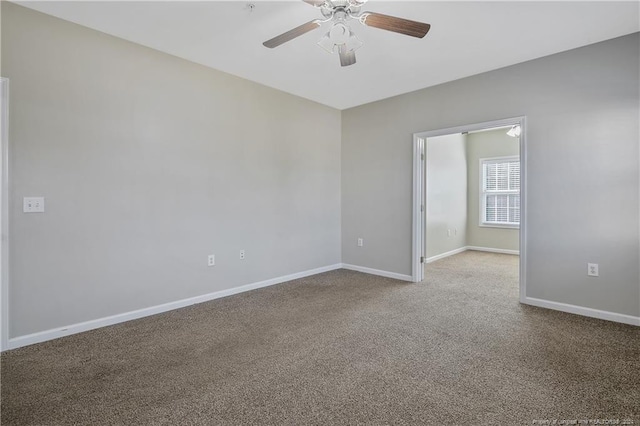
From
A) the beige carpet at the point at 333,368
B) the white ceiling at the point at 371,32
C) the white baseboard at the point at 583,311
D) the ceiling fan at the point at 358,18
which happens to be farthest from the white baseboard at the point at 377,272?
the ceiling fan at the point at 358,18

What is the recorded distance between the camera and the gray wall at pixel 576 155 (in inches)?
113

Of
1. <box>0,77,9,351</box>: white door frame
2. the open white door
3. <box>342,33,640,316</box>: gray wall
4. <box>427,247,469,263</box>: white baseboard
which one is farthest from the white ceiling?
<box>427,247,469,263</box>: white baseboard

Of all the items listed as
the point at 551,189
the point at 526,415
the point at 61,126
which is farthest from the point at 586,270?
the point at 61,126

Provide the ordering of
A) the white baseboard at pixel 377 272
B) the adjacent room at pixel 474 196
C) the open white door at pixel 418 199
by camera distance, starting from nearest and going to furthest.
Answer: the open white door at pixel 418 199
the white baseboard at pixel 377 272
the adjacent room at pixel 474 196

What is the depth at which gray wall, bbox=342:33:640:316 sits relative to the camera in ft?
9.40

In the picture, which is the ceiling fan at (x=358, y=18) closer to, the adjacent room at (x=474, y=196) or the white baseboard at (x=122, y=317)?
the white baseboard at (x=122, y=317)

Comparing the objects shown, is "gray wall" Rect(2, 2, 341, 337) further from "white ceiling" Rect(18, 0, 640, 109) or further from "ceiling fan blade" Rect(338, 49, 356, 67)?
"ceiling fan blade" Rect(338, 49, 356, 67)

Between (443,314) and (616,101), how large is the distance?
2.61 metres

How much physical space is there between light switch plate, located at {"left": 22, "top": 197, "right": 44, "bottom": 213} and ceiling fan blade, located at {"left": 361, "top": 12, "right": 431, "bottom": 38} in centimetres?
291

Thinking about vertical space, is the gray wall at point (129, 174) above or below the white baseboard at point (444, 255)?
above

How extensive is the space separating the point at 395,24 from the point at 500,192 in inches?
230

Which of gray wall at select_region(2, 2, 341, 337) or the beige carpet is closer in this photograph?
the beige carpet

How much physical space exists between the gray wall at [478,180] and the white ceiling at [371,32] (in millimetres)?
3558

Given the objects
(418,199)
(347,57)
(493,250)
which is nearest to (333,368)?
(347,57)
